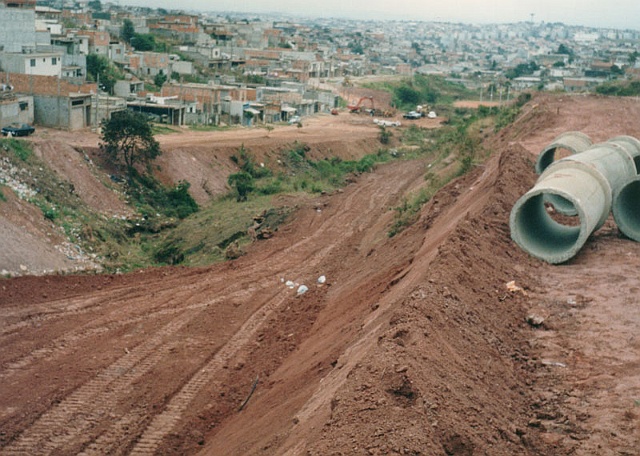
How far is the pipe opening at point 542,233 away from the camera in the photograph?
17484mm

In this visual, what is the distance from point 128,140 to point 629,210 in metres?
24.9

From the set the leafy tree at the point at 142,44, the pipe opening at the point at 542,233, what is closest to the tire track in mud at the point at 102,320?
the pipe opening at the point at 542,233

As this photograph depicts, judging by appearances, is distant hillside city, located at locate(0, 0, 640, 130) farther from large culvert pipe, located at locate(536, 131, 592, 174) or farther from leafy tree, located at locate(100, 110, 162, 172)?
large culvert pipe, located at locate(536, 131, 592, 174)

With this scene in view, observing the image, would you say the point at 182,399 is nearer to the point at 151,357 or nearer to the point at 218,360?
the point at 218,360

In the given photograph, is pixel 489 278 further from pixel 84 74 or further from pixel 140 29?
pixel 140 29

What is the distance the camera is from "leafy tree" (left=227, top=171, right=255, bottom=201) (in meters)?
37.4

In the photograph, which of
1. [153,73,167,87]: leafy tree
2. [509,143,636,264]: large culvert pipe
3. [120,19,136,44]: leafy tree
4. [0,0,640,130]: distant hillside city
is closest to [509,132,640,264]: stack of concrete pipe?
[509,143,636,264]: large culvert pipe

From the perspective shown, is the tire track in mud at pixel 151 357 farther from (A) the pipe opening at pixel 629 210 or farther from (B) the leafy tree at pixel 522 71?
(B) the leafy tree at pixel 522 71

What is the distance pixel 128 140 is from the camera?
37.9 metres

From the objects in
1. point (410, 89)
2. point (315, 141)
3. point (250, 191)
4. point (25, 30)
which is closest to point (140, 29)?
point (410, 89)

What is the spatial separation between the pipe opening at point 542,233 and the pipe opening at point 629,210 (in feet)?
3.19

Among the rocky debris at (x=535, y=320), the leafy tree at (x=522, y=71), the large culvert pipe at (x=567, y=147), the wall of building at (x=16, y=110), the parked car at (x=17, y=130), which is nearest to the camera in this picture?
the rocky debris at (x=535, y=320)

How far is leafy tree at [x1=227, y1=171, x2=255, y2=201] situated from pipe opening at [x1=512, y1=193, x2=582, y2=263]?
62.4 feet

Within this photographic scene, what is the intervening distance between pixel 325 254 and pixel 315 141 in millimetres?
26396
